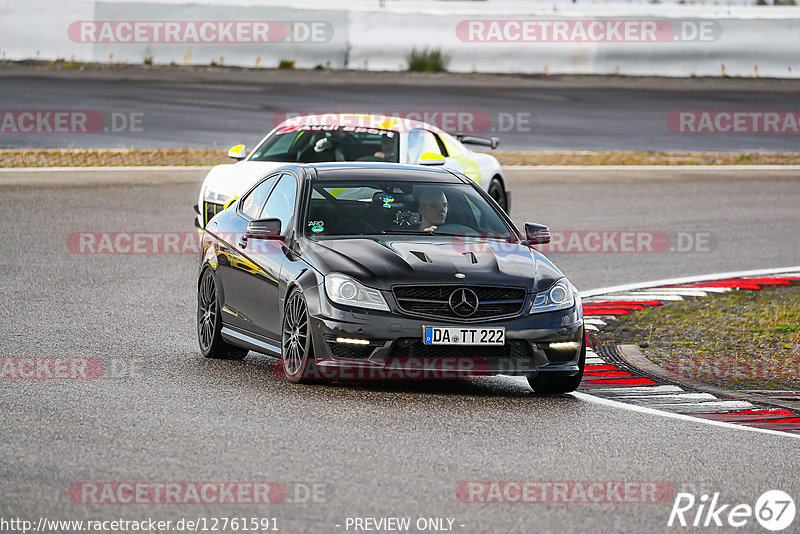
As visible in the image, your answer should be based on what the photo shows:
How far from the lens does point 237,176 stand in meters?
14.6

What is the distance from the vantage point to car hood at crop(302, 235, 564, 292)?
8.83 m

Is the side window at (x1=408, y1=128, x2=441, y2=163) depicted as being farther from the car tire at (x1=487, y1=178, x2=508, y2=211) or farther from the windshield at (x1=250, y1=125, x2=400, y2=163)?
the car tire at (x1=487, y1=178, x2=508, y2=211)

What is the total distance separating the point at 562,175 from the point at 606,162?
66.8 inches

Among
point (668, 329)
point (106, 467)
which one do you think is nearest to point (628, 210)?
point (668, 329)

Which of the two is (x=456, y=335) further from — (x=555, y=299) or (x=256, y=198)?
(x=256, y=198)

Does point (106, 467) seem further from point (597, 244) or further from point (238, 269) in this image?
point (597, 244)

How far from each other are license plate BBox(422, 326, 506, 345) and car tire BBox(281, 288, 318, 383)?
741mm

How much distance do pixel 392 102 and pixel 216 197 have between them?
1398 centimetres

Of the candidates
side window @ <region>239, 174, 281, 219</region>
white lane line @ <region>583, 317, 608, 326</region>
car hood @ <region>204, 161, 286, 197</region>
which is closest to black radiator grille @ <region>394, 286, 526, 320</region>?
side window @ <region>239, 174, 281, 219</region>

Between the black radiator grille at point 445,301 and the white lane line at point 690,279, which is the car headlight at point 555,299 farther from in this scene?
the white lane line at point 690,279

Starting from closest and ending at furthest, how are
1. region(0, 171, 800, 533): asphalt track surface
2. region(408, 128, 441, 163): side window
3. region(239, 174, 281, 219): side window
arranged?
region(0, 171, 800, 533): asphalt track surface < region(239, 174, 281, 219): side window < region(408, 128, 441, 163): side window

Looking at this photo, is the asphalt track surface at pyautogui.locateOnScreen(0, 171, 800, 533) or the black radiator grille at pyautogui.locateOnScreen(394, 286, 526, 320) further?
the black radiator grille at pyautogui.locateOnScreen(394, 286, 526, 320)

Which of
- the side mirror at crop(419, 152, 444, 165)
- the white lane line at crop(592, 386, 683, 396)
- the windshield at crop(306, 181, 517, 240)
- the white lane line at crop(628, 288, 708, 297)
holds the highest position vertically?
the side mirror at crop(419, 152, 444, 165)

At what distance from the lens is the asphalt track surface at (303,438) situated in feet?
20.8
